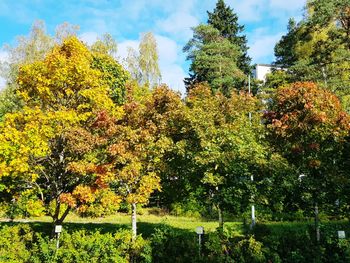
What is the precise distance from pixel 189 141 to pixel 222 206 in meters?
2.48

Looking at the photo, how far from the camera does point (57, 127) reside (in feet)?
35.3

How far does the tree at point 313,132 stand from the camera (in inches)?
439

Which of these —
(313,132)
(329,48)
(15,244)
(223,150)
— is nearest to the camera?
(15,244)

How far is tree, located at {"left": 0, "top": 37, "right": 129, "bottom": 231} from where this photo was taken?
9.91 metres

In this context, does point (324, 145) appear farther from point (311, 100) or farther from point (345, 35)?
point (345, 35)

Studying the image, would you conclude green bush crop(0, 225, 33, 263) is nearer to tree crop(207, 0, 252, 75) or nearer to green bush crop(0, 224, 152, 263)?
green bush crop(0, 224, 152, 263)

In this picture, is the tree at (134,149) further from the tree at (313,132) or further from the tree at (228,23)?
the tree at (228,23)

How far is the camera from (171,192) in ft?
45.2

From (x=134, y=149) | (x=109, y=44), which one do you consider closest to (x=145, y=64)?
(x=109, y=44)

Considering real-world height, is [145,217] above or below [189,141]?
below

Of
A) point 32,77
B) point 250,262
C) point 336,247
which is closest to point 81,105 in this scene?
point 32,77

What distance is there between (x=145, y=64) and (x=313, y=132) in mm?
23439

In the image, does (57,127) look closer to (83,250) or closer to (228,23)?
(83,250)

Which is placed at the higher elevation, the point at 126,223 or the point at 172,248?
the point at 126,223
